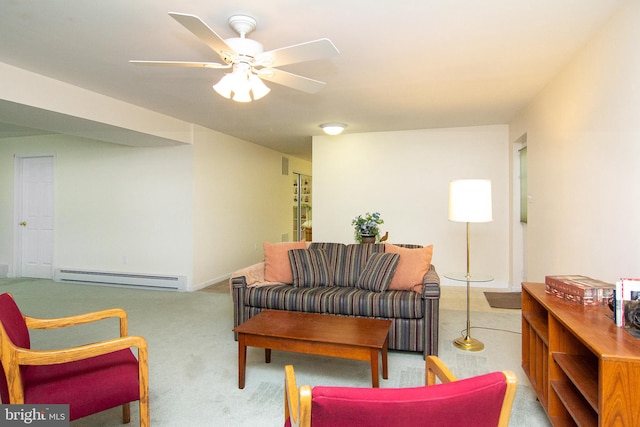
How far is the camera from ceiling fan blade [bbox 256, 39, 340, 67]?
1911 mm

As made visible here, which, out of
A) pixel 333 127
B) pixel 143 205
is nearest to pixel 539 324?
pixel 333 127

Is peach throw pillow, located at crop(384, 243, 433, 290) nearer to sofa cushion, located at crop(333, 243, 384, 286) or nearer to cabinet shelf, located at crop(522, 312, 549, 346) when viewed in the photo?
sofa cushion, located at crop(333, 243, 384, 286)

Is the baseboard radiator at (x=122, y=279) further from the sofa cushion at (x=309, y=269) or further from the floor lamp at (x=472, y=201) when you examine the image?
the floor lamp at (x=472, y=201)

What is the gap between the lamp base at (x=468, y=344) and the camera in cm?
304

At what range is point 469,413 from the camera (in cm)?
93

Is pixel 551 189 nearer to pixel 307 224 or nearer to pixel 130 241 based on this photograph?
pixel 130 241

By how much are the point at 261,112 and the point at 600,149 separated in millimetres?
3447

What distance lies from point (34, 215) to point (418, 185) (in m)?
6.37

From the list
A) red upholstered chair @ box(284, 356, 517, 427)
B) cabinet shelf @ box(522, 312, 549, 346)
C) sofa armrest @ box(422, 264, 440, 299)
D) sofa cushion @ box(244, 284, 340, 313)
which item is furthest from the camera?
sofa cushion @ box(244, 284, 340, 313)

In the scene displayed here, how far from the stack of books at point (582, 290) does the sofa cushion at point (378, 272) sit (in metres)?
1.34

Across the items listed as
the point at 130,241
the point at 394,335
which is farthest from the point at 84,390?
the point at 130,241

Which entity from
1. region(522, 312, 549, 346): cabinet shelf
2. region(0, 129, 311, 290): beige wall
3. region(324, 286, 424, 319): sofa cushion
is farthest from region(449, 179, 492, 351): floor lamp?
region(0, 129, 311, 290): beige wall

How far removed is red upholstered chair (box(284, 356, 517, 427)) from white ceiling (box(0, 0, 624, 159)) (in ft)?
6.56

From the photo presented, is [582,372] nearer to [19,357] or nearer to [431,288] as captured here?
[431,288]
